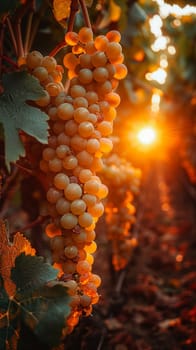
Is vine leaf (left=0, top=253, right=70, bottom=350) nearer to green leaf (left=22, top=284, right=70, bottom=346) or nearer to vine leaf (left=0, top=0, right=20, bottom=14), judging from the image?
green leaf (left=22, top=284, right=70, bottom=346)

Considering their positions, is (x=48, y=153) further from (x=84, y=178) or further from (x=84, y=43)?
A: (x=84, y=43)

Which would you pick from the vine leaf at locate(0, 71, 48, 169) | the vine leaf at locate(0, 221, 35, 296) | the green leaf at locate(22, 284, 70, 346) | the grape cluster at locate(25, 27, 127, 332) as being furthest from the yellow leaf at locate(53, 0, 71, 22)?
the green leaf at locate(22, 284, 70, 346)

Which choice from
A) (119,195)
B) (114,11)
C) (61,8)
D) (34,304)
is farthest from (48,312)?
(114,11)

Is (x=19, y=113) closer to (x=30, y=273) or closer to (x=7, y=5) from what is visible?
(x=7, y=5)

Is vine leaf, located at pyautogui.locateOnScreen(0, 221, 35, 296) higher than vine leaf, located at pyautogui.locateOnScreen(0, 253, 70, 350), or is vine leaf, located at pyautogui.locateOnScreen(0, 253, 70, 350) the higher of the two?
vine leaf, located at pyautogui.locateOnScreen(0, 221, 35, 296)

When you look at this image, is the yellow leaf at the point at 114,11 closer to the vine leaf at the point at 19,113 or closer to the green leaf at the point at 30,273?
the vine leaf at the point at 19,113

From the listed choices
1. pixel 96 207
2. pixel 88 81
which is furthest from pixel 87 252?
pixel 88 81

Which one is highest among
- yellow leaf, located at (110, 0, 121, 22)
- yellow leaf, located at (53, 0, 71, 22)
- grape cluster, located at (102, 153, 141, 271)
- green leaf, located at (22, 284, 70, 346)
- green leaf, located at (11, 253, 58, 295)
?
yellow leaf, located at (110, 0, 121, 22)

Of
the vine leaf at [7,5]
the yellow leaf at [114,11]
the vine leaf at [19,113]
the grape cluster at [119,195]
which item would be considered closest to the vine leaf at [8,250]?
the vine leaf at [19,113]
